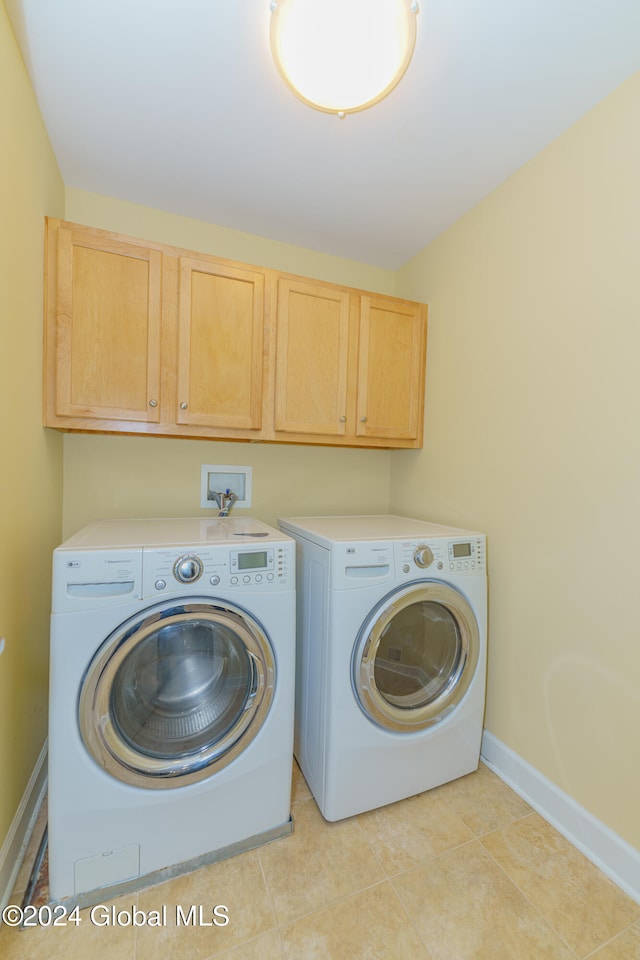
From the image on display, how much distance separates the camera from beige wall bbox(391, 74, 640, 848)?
1.24 meters

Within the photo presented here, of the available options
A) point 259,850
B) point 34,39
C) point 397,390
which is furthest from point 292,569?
point 34,39

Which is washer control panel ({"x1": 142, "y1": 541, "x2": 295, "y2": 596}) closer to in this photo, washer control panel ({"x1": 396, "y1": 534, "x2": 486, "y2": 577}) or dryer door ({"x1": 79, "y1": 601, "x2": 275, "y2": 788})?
dryer door ({"x1": 79, "y1": 601, "x2": 275, "y2": 788})

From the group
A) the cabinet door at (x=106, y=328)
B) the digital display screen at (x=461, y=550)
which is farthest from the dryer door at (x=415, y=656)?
the cabinet door at (x=106, y=328)

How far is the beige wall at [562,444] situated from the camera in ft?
4.08

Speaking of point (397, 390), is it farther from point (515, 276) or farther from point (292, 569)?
point (292, 569)

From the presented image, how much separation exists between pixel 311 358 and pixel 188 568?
1162mm

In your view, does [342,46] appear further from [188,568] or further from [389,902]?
[389,902]

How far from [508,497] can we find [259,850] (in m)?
1.56

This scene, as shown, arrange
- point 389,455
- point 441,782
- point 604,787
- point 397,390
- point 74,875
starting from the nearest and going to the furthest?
1. point 74,875
2. point 604,787
3. point 441,782
4. point 397,390
5. point 389,455

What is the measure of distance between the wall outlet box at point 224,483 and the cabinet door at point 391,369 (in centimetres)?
66

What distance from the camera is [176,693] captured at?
4.20 feet

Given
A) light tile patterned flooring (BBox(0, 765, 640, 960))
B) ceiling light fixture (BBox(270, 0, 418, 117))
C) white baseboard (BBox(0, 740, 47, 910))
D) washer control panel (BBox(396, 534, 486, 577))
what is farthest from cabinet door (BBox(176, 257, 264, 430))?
light tile patterned flooring (BBox(0, 765, 640, 960))

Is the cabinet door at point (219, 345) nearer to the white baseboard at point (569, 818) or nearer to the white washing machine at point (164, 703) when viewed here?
the white washing machine at point (164, 703)

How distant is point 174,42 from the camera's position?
1165mm
